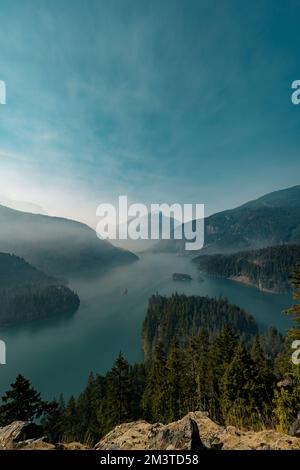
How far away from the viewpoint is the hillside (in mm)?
100875

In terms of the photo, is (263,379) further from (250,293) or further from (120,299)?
(250,293)

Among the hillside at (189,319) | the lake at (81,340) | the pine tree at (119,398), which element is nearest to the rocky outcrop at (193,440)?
the pine tree at (119,398)

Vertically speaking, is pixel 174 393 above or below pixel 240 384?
Result: below

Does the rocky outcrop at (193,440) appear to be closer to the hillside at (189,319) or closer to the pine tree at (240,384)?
the pine tree at (240,384)

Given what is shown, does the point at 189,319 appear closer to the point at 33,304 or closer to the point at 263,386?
the point at 263,386

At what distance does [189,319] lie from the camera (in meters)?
113

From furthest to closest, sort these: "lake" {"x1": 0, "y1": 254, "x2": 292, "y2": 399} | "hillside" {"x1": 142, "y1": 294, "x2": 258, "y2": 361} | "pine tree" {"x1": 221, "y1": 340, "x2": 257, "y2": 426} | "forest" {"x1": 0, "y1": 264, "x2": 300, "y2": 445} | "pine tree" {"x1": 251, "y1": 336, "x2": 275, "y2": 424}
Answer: "hillside" {"x1": 142, "y1": 294, "x2": 258, "y2": 361}, "lake" {"x1": 0, "y1": 254, "x2": 292, "y2": 399}, "pine tree" {"x1": 221, "y1": 340, "x2": 257, "y2": 426}, "pine tree" {"x1": 251, "y1": 336, "x2": 275, "y2": 424}, "forest" {"x1": 0, "y1": 264, "x2": 300, "y2": 445}

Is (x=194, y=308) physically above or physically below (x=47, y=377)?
above

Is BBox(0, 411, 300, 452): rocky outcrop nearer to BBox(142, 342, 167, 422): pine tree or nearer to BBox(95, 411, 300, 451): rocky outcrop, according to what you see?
BBox(95, 411, 300, 451): rocky outcrop

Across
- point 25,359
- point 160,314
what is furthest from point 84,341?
point 160,314

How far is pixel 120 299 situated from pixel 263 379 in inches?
5998

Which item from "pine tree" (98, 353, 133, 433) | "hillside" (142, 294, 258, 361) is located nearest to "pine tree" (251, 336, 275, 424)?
"pine tree" (98, 353, 133, 433)

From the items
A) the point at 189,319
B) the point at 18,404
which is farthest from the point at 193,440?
the point at 189,319
